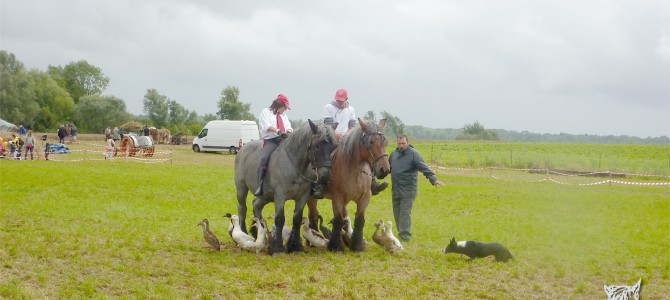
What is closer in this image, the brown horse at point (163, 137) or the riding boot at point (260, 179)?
the riding boot at point (260, 179)

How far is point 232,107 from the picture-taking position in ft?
237

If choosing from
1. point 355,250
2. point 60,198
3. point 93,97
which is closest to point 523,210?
point 355,250

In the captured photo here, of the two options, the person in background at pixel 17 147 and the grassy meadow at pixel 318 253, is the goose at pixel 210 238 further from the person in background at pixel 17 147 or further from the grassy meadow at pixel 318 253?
the person in background at pixel 17 147

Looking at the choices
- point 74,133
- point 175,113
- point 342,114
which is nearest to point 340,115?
point 342,114

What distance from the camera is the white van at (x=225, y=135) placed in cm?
4172

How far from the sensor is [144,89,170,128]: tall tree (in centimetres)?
7669

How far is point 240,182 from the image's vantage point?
9.19 metres

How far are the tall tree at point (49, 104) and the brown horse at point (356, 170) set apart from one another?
69316 mm

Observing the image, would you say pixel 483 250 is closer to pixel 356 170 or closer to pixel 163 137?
pixel 356 170

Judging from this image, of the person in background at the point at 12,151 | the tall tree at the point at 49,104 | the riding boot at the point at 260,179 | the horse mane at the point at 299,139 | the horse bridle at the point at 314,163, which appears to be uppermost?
the tall tree at the point at 49,104

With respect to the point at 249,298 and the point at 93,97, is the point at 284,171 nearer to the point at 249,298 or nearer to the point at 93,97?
the point at 249,298

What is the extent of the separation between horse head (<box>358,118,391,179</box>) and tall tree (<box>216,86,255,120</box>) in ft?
213

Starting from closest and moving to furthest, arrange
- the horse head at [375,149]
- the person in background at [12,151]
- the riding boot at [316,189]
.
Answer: the horse head at [375,149] < the riding boot at [316,189] < the person in background at [12,151]
